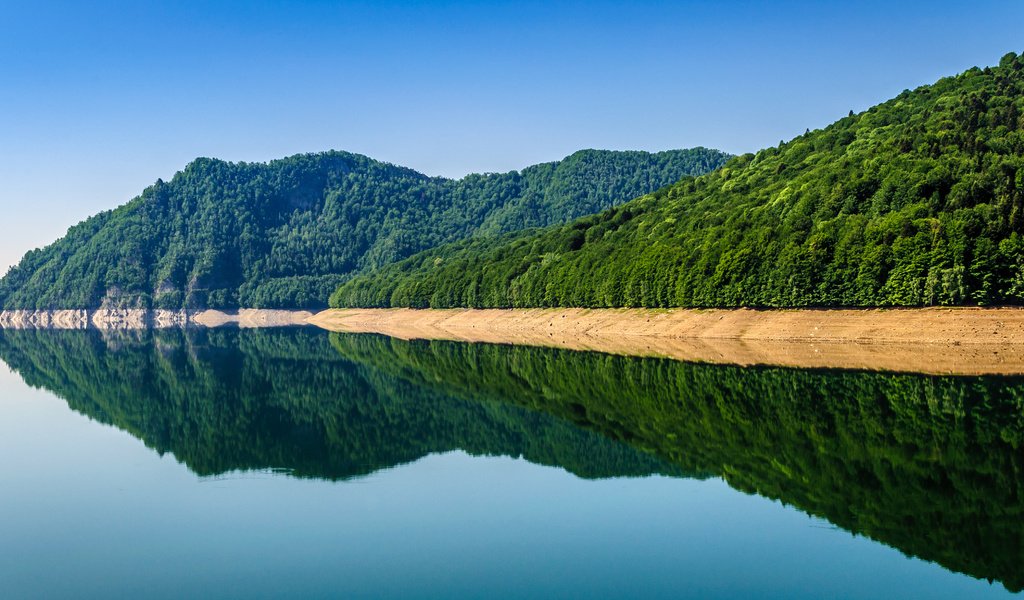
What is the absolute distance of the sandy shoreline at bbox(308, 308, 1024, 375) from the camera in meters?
55.5

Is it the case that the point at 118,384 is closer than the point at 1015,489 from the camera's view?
No

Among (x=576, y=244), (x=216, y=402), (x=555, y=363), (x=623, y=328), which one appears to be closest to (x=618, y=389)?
(x=555, y=363)

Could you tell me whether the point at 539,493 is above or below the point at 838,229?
below

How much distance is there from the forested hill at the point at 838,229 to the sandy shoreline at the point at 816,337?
1508 mm

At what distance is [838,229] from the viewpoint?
277 feet

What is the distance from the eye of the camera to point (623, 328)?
102 m

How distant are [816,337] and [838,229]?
1521cm

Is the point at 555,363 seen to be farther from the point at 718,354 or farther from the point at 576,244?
the point at 576,244

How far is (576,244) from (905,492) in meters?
134

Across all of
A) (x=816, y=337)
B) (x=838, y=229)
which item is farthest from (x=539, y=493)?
(x=838, y=229)

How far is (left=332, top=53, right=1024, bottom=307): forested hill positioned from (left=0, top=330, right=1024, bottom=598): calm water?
26007mm

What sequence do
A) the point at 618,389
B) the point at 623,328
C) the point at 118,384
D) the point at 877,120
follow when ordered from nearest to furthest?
the point at 618,389
the point at 118,384
the point at 623,328
the point at 877,120

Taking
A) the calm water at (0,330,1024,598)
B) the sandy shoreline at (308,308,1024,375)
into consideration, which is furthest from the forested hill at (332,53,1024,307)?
the calm water at (0,330,1024,598)

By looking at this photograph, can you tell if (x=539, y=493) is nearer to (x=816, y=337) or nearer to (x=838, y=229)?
(x=816, y=337)
